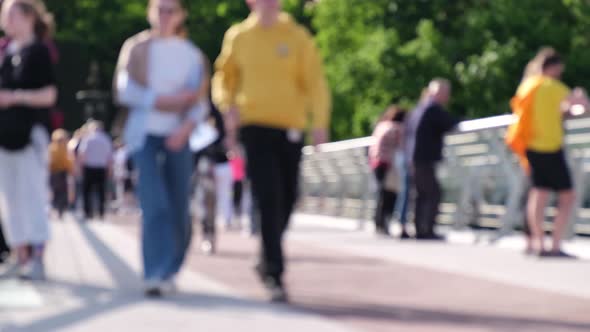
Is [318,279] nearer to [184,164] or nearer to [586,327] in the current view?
[184,164]

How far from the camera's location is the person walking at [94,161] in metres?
25.2

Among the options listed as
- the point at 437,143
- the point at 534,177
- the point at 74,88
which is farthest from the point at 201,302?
the point at 74,88

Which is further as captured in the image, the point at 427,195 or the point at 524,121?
the point at 427,195

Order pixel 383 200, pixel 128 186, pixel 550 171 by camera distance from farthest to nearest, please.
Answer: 1. pixel 128 186
2. pixel 383 200
3. pixel 550 171

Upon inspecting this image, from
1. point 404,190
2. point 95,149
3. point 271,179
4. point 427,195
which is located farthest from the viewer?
point 95,149

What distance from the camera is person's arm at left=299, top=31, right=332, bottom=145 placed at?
9242 millimetres

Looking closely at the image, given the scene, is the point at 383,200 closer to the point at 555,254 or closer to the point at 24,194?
the point at 555,254

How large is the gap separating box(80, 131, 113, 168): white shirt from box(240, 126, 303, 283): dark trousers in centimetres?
1613

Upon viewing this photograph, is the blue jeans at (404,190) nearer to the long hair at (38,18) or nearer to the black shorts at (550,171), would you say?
the black shorts at (550,171)

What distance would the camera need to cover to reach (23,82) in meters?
10.2

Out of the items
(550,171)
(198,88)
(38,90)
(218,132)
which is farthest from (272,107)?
(550,171)

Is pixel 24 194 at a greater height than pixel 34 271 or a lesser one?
greater

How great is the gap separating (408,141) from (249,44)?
8.79 meters

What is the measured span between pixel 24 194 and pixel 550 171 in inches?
182
